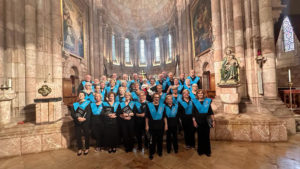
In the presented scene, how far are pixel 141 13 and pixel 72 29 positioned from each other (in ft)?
40.6

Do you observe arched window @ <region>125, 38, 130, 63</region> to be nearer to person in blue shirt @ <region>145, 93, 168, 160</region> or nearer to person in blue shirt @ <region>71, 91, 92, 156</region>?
person in blue shirt @ <region>71, 91, 92, 156</region>

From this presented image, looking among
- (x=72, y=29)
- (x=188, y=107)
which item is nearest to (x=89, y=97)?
(x=188, y=107)

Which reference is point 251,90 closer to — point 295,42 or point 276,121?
point 276,121

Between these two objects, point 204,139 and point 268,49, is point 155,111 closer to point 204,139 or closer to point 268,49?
point 204,139

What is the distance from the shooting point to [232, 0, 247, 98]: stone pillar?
5.06 metres

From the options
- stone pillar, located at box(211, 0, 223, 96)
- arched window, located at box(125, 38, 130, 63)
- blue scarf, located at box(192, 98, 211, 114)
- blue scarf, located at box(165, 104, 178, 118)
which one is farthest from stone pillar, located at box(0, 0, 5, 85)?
arched window, located at box(125, 38, 130, 63)

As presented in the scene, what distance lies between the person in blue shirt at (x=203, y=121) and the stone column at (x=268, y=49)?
3.53 meters

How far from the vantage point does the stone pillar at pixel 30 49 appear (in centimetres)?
468

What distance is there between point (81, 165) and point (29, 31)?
18.3 feet

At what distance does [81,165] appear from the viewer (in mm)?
2463

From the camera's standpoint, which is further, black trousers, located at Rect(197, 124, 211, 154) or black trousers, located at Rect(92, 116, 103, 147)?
black trousers, located at Rect(92, 116, 103, 147)

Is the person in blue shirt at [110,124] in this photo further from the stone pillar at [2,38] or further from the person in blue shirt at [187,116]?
the stone pillar at [2,38]

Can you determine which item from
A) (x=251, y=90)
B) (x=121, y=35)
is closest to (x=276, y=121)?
(x=251, y=90)

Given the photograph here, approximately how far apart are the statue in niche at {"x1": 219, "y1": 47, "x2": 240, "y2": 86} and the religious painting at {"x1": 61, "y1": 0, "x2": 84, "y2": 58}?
868 centimetres
